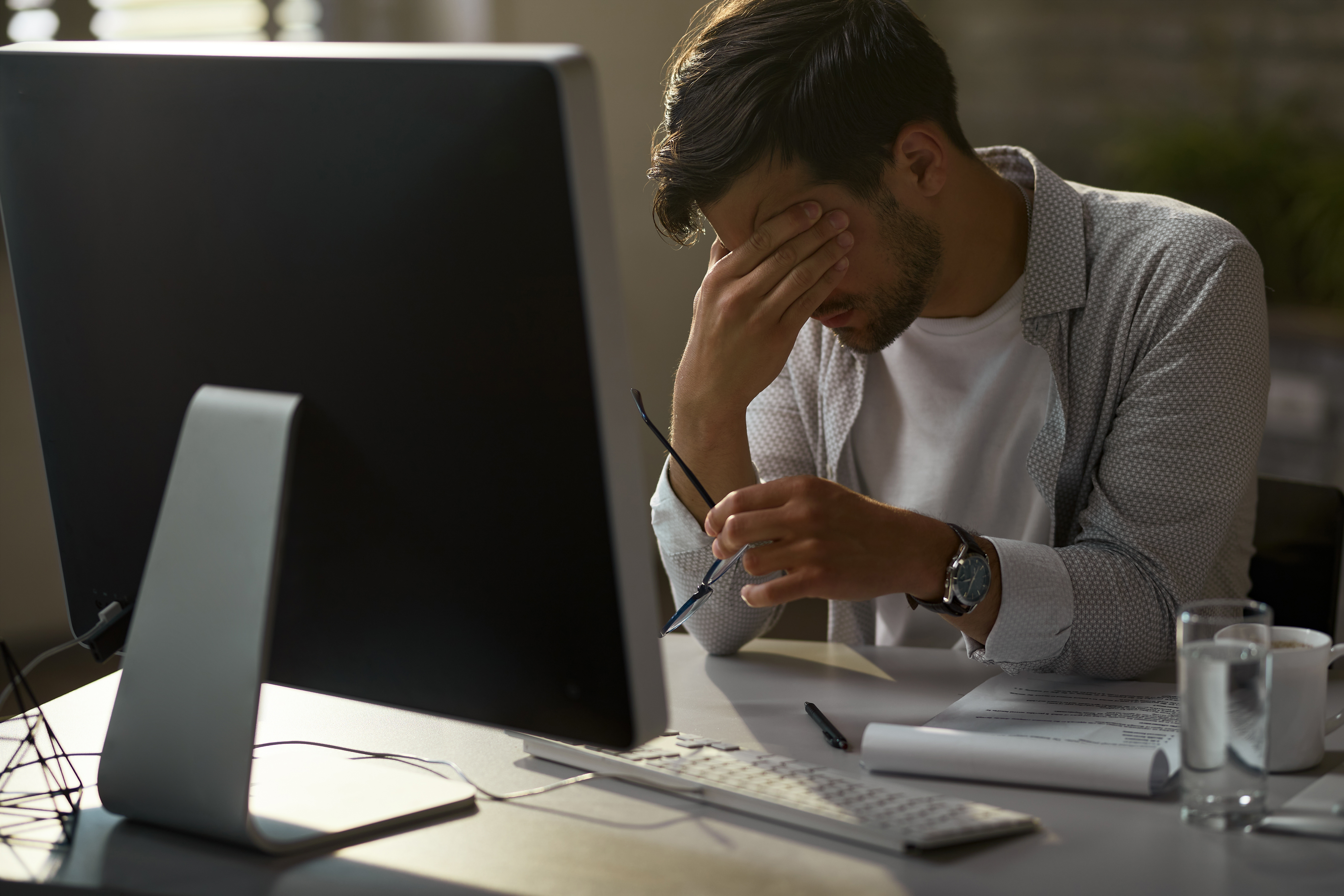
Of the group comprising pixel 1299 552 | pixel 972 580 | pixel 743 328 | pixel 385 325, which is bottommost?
pixel 1299 552

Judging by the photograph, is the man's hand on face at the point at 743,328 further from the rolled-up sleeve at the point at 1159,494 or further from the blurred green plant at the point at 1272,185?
the blurred green plant at the point at 1272,185

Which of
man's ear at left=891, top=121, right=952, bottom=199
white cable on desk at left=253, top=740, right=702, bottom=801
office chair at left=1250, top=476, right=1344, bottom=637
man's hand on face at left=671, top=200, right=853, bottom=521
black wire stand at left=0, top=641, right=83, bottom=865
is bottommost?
office chair at left=1250, top=476, right=1344, bottom=637

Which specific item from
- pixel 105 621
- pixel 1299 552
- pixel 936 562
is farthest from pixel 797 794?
pixel 1299 552

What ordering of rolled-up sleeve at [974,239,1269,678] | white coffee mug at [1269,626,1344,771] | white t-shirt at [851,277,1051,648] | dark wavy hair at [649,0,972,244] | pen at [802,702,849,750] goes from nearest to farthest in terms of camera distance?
1. white coffee mug at [1269,626,1344,771]
2. pen at [802,702,849,750]
3. rolled-up sleeve at [974,239,1269,678]
4. dark wavy hair at [649,0,972,244]
5. white t-shirt at [851,277,1051,648]

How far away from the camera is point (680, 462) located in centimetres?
130

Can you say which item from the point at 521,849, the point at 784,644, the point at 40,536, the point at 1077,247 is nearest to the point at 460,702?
the point at 521,849

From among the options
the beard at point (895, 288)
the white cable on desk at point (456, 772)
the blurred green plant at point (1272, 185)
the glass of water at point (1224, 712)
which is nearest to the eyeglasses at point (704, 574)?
the white cable on desk at point (456, 772)

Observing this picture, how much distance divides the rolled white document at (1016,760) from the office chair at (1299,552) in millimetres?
585

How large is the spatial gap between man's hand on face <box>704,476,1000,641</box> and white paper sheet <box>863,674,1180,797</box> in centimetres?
12

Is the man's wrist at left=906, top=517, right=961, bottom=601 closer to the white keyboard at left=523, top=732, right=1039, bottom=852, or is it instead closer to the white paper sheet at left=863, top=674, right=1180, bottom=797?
the white paper sheet at left=863, top=674, right=1180, bottom=797

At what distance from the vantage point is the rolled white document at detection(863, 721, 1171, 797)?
90 centimetres

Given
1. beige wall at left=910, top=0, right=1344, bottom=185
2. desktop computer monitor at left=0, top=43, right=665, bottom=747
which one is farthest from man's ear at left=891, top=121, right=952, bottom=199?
beige wall at left=910, top=0, right=1344, bottom=185

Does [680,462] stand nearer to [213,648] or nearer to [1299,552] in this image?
[213,648]

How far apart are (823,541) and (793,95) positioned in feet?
1.74
